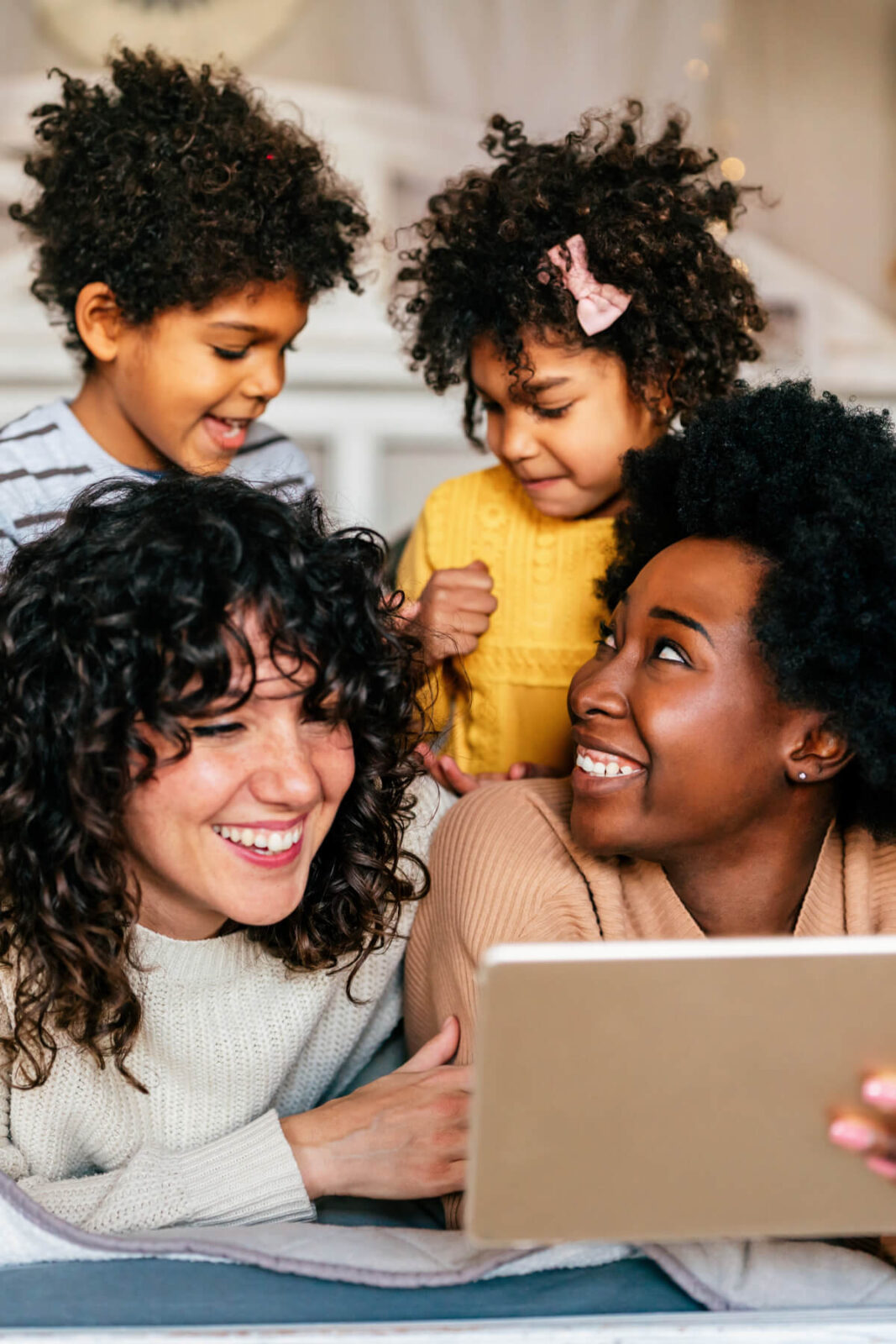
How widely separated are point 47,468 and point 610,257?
917mm

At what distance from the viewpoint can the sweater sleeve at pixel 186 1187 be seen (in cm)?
132

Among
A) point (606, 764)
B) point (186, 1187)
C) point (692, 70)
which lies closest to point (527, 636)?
point (606, 764)

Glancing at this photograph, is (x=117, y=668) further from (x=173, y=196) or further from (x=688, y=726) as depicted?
(x=173, y=196)

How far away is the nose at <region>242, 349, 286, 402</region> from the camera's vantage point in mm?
2053

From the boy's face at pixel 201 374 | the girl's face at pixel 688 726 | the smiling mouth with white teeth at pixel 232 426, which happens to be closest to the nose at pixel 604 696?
the girl's face at pixel 688 726

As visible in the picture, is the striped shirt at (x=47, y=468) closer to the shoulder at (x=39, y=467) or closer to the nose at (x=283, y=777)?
the shoulder at (x=39, y=467)

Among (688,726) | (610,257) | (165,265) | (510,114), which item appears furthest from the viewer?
(510,114)

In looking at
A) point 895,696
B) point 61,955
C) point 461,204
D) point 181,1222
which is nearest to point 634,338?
point 461,204

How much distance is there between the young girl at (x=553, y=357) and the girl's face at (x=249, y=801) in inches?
21.2

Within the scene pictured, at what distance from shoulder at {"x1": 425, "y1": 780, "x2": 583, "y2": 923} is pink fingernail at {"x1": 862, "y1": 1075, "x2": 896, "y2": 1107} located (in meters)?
0.49

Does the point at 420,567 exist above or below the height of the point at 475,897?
above

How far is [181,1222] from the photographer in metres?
1.33

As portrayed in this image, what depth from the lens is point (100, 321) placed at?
2.12m

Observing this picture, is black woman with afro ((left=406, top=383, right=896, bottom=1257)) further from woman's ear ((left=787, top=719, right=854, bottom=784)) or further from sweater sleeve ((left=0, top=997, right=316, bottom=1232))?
sweater sleeve ((left=0, top=997, right=316, bottom=1232))
